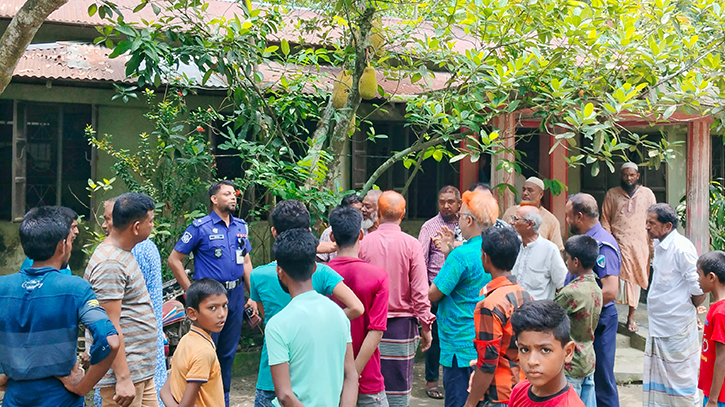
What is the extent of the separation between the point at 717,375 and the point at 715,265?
25.5 inches

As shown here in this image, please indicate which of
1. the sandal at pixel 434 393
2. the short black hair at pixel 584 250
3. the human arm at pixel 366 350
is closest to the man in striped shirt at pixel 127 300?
the human arm at pixel 366 350

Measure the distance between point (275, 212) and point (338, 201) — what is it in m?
1.77

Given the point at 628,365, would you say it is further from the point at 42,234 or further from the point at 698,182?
the point at 42,234

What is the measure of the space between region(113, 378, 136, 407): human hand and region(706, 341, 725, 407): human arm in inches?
120

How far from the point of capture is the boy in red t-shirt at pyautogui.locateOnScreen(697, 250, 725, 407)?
10.9 feet

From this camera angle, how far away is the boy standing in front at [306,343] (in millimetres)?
2445

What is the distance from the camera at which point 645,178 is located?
9.17 metres

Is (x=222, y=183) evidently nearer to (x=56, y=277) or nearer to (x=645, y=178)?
(x=56, y=277)

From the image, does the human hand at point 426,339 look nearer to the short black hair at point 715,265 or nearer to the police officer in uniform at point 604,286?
the police officer in uniform at point 604,286

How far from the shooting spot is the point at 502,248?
318 cm

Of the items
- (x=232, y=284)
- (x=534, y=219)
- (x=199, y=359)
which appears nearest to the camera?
(x=199, y=359)

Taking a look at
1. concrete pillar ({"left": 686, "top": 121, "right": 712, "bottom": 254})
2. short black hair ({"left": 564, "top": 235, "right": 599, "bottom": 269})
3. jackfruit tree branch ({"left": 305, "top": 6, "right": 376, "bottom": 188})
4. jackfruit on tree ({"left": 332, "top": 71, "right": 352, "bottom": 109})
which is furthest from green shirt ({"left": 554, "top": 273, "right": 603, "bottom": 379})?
concrete pillar ({"left": 686, "top": 121, "right": 712, "bottom": 254})

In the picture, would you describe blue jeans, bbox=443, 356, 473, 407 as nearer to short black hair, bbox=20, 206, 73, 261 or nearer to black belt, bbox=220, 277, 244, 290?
black belt, bbox=220, 277, 244, 290

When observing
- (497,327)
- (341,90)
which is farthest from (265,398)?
(341,90)
